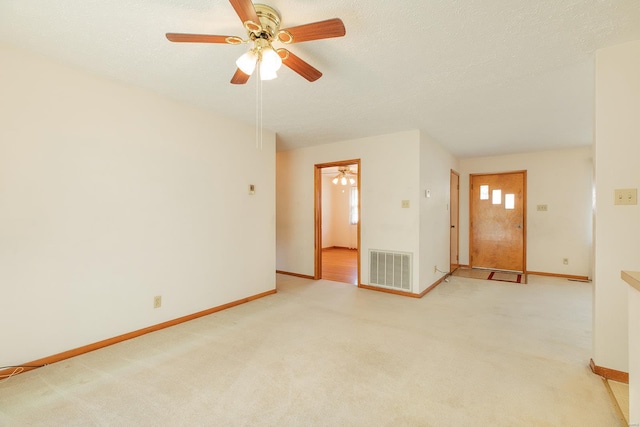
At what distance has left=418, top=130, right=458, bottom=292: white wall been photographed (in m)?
3.86

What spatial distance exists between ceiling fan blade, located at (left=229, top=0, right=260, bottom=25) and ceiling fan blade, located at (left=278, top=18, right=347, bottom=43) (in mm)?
160

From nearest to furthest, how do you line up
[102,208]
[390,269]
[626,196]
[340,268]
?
[626,196] < [102,208] < [390,269] < [340,268]

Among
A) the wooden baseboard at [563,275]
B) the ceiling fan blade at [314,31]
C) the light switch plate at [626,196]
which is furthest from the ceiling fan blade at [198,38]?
the wooden baseboard at [563,275]

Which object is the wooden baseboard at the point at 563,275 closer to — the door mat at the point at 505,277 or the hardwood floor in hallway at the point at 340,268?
the door mat at the point at 505,277

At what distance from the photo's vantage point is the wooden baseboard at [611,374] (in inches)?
72.8

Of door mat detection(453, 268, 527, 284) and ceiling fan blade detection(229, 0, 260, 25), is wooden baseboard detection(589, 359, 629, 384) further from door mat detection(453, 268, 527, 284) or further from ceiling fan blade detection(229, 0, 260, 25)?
ceiling fan blade detection(229, 0, 260, 25)

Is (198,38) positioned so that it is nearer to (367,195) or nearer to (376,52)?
(376,52)

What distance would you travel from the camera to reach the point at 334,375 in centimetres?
195

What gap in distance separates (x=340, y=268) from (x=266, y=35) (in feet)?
15.4

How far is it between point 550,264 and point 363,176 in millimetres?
3849

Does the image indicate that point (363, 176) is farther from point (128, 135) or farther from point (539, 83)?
point (128, 135)

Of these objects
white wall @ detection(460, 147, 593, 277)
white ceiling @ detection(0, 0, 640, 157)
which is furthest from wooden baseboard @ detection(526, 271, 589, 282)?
white ceiling @ detection(0, 0, 640, 157)

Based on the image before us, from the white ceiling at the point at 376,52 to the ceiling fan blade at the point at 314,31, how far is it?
7.9 inches

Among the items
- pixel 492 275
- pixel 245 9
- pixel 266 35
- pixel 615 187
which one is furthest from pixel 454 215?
pixel 245 9
